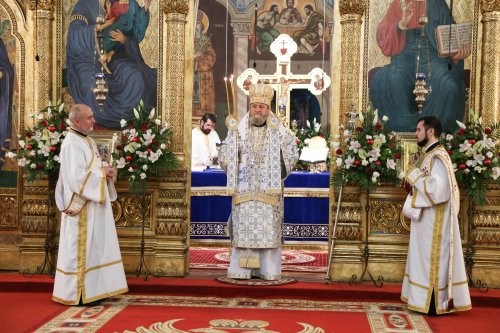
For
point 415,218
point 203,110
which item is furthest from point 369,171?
point 203,110

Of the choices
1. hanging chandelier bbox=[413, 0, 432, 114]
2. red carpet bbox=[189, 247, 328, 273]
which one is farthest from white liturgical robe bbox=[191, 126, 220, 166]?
hanging chandelier bbox=[413, 0, 432, 114]

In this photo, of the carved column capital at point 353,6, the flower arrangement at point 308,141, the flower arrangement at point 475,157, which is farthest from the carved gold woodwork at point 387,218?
the flower arrangement at point 308,141

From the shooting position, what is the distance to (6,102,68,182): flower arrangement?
8734 millimetres

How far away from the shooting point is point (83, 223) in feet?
25.2

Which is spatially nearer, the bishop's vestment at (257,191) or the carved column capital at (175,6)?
the bishop's vestment at (257,191)

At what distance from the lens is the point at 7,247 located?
943 centimetres

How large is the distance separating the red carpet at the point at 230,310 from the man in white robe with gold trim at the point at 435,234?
0.66 ft

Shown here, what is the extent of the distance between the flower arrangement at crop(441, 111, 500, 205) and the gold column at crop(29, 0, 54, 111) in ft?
16.5

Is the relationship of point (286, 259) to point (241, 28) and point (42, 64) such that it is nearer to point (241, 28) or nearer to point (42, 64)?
point (42, 64)

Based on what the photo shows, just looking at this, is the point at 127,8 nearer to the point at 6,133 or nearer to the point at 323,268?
the point at 6,133

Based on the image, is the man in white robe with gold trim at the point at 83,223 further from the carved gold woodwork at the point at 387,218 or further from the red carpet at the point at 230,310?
the carved gold woodwork at the point at 387,218

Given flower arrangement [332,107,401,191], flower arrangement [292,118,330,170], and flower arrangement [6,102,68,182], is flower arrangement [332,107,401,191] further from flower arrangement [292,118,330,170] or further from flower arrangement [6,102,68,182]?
flower arrangement [6,102,68,182]

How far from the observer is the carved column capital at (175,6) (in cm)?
919

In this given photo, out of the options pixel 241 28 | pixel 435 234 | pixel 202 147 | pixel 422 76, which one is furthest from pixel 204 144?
pixel 435 234
